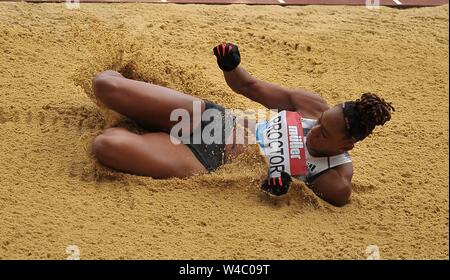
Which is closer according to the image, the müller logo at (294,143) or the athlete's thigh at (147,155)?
the athlete's thigh at (147,155)

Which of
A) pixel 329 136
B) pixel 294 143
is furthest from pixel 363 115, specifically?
pixel 294 143

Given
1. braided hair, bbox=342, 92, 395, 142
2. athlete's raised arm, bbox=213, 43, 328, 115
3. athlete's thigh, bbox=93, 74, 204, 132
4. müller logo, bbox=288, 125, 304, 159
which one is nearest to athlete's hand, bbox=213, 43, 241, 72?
athlete's raised arm, bbox=213, 43, 328, 115

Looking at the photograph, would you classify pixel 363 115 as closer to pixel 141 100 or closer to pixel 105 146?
pixel 141 100

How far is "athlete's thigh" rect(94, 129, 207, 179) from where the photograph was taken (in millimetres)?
3539

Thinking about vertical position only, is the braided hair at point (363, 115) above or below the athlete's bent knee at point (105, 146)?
above

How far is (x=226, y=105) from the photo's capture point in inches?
170

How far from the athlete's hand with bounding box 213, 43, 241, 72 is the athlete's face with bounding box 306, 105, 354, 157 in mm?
488

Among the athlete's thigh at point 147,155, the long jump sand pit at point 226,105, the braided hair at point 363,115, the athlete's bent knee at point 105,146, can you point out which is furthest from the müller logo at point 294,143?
the athlete's bent knee at point 105,146

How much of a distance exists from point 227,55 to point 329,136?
24.3 inches

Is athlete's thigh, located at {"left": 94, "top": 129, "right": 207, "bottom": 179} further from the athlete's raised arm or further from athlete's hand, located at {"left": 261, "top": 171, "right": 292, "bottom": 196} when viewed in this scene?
the athlete's raised arm

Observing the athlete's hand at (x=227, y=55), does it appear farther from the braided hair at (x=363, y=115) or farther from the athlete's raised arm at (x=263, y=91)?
the braided hair at (x=363, y=115)

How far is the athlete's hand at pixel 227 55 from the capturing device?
3.81m

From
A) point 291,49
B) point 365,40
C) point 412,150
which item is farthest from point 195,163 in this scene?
point 365,40

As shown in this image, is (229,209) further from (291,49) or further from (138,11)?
(138,11)
